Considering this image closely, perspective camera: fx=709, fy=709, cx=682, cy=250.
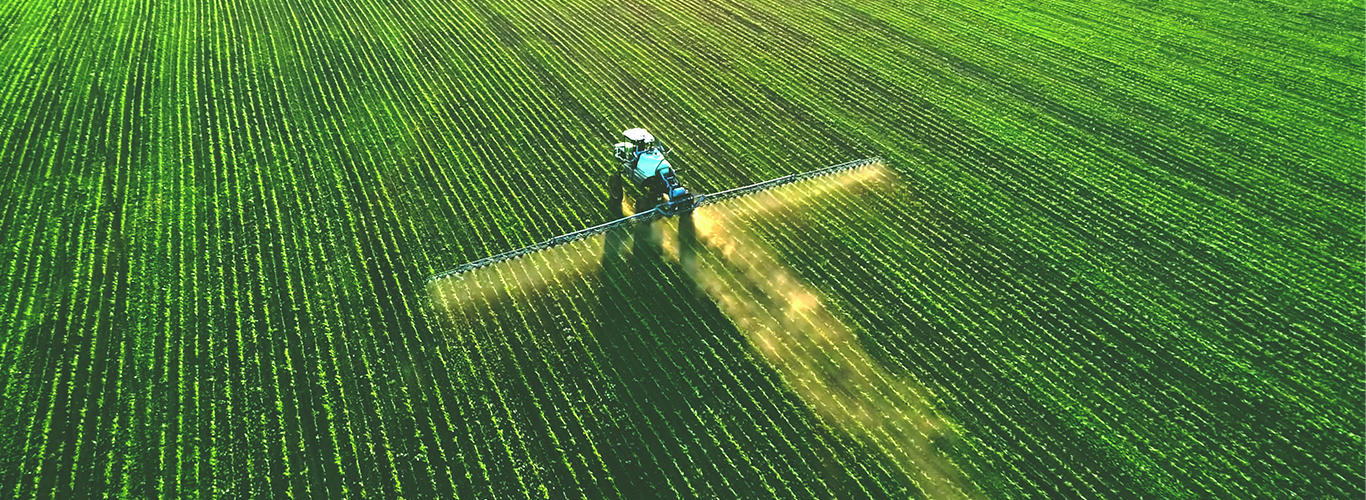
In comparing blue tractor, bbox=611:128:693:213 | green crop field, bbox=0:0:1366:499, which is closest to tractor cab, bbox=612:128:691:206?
blue tractor, bbox=611:128:693:213

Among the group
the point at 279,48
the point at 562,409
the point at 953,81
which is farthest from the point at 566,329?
the point at 279,48

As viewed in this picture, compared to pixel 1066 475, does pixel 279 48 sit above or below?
below

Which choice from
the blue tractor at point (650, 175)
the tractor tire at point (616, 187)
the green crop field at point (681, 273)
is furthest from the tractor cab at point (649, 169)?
the green crop field at point (681, 273)

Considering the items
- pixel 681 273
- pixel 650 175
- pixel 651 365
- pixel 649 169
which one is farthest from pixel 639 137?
pixel 651 365

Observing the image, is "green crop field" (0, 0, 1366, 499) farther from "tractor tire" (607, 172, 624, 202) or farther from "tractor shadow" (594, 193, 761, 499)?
"tractor tire" (607, 172, 624, 202)

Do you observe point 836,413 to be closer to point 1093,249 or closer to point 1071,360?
point 1071,360

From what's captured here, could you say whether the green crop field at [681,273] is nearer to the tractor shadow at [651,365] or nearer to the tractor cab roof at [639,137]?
the tractor shadow at [651,365]
